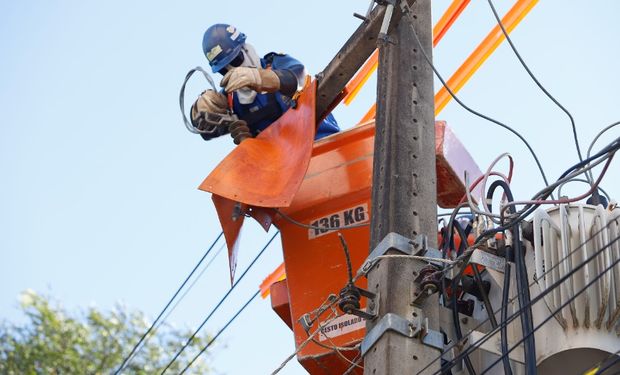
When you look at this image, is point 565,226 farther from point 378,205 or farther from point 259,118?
point 259,118

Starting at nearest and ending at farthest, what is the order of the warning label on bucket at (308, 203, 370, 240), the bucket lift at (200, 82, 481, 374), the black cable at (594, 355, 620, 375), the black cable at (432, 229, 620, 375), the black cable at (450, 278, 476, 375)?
the black cable at (594, 355, 620, 375), the black cable at (432, 229, 620, 375), the black cable at (450, 278, 476, 375), the bucket lift at (200, 82, 481, 374), the warning label on bucket at (308, 203, 370, 240)

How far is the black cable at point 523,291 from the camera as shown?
241 inches

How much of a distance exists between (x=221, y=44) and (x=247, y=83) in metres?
0.71

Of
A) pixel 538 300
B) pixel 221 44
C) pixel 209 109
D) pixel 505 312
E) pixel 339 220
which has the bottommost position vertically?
pixel 538 300

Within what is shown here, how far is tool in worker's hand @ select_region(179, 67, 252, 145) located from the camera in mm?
8797

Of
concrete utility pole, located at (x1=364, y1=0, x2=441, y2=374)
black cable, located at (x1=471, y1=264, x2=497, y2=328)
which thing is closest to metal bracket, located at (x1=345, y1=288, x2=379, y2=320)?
concrete utility pole, located at (x1=364, y1=0, x2=441, y2=374)

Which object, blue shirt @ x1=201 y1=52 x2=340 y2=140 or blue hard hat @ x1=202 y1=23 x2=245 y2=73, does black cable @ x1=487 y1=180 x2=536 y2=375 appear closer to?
blue shirt @ x1=201 y1=52 x2=340 y2=140

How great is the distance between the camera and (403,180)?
22.4ft

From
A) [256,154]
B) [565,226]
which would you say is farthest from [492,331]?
[256,154]

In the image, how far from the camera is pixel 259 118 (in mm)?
8953

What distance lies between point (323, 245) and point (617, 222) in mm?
2493

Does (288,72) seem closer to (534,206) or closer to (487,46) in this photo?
(487,46)

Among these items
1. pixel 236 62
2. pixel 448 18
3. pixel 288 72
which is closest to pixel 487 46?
pixel 448 18

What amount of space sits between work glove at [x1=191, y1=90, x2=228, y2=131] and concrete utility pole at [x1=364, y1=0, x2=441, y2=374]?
1.64 meters
